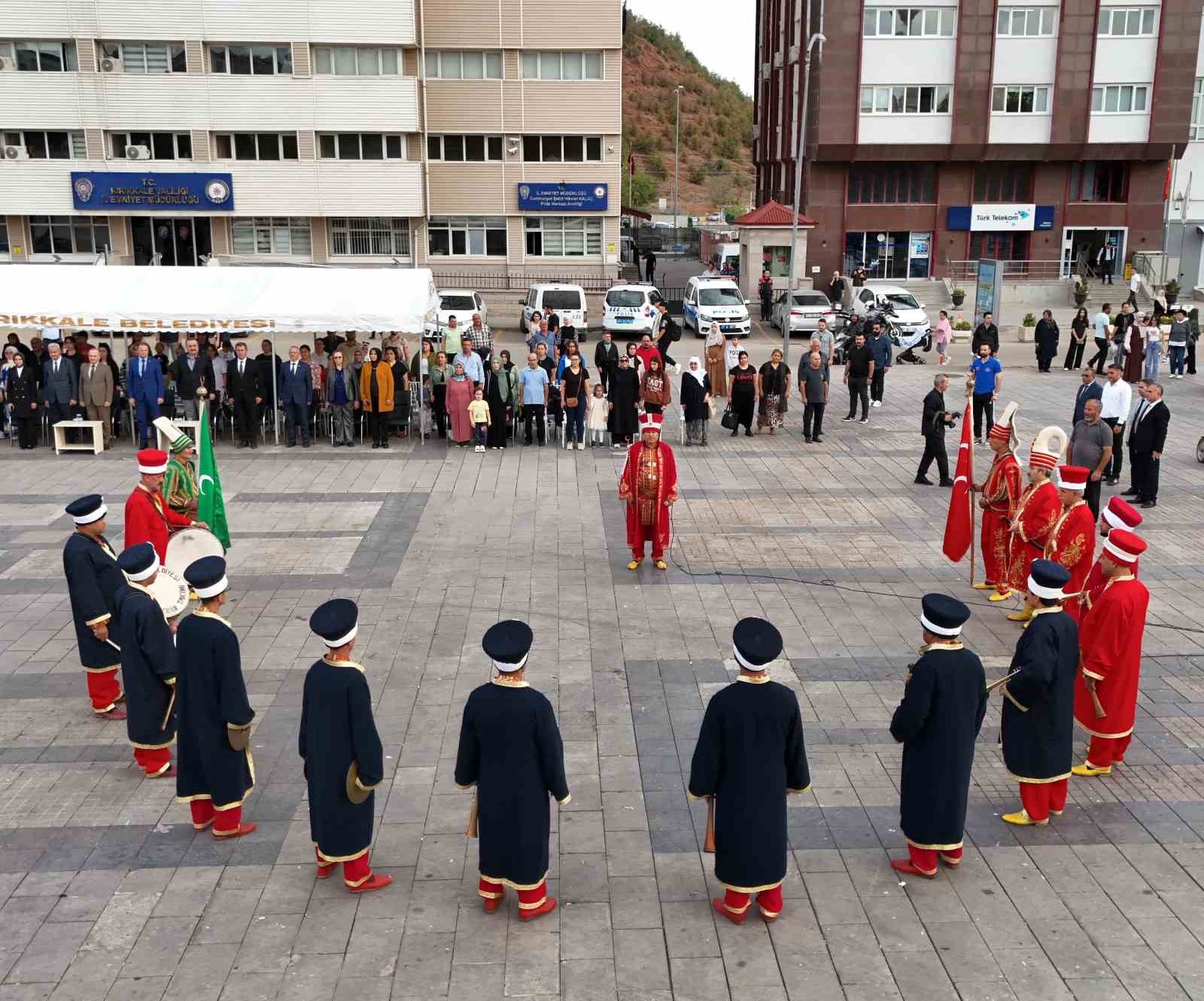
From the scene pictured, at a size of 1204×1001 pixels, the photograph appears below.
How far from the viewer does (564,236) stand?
137ft

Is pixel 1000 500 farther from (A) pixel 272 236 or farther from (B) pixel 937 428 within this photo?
(A) pixel 272 236

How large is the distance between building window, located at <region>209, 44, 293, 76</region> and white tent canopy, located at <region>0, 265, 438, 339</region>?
836 inches

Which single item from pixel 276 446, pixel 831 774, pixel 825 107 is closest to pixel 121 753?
pixel 831 774

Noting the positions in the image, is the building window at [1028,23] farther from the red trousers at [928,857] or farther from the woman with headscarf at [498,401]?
the red trousers at [928,857]

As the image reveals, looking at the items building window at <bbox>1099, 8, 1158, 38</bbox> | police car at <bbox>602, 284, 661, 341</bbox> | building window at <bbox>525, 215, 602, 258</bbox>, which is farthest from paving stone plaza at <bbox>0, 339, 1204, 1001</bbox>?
building window at <bbox>1099, 8, 1158, 38</bbox>

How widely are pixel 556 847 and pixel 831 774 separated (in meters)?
2.07

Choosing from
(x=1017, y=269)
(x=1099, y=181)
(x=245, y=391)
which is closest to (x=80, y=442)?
(x=245, y=391)

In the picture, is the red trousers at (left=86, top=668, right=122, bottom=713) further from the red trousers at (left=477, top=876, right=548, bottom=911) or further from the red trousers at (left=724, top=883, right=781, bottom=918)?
the red trousers at (left=724, top=883, right=781, bottom=918)

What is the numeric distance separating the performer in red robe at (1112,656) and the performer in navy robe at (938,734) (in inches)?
57.8

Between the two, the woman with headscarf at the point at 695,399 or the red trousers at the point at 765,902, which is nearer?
the red trousers at the point at 765,902

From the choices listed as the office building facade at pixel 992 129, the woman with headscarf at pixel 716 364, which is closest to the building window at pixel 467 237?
the office building facade at pixel 992 129

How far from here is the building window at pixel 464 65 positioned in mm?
39844

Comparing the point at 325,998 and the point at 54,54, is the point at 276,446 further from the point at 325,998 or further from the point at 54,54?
the point at 54,54

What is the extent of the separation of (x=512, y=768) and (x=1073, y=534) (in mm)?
5516
